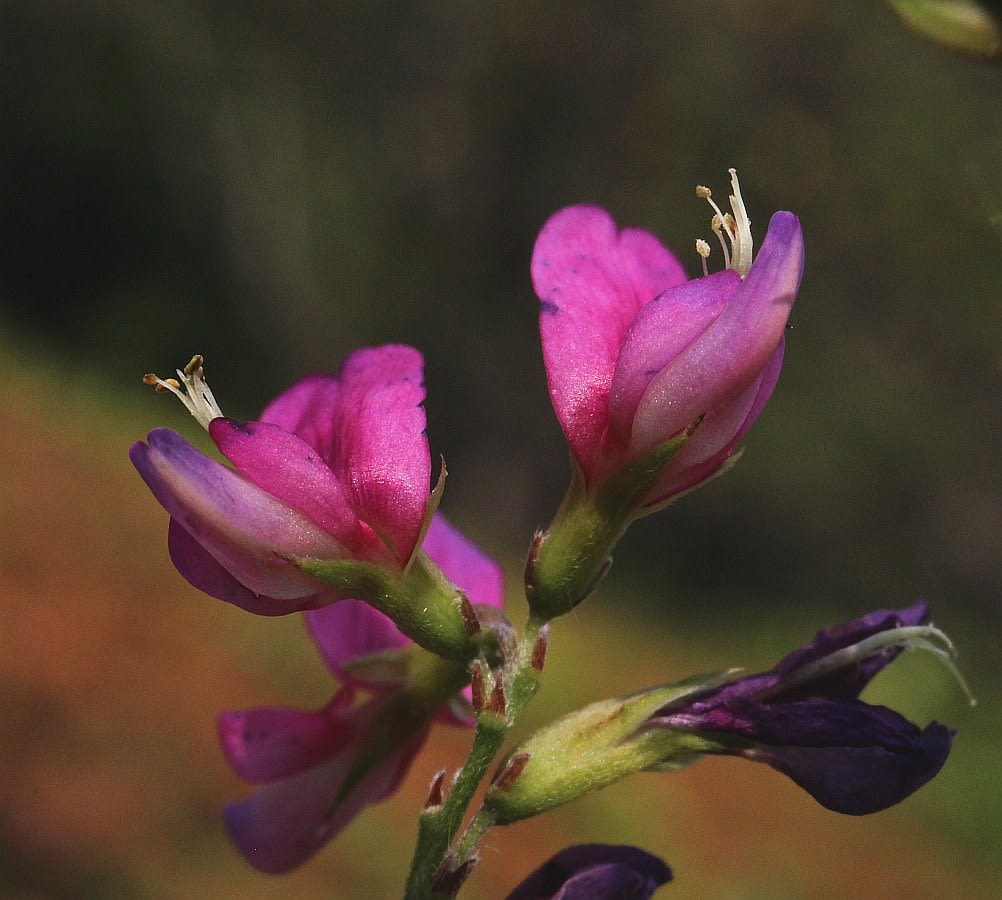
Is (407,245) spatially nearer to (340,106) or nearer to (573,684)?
(340,106)

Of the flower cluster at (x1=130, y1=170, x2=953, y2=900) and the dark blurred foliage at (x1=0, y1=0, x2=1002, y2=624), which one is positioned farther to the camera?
the dark blurred foliage at (x1=0, y1=0, x2=1002, y2=624)

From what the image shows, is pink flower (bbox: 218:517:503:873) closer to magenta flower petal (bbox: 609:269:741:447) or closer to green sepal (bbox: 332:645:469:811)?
green sepal (bbox: 332:645:469:811)

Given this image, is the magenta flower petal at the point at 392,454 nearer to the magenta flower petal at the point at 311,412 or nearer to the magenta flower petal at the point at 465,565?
the magenta flower petal at the point at 311,412

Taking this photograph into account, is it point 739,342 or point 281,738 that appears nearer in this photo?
point 739,342

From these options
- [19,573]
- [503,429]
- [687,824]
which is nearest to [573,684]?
[687,824]

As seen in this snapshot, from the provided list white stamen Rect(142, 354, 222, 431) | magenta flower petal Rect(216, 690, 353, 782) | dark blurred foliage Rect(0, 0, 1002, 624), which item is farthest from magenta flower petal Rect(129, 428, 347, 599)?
dark blurred foliage Rect(0, 0, 1002, 624)

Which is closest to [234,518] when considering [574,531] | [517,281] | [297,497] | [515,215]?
[297,497]

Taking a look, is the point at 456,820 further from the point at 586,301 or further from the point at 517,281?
the point at 517,281
